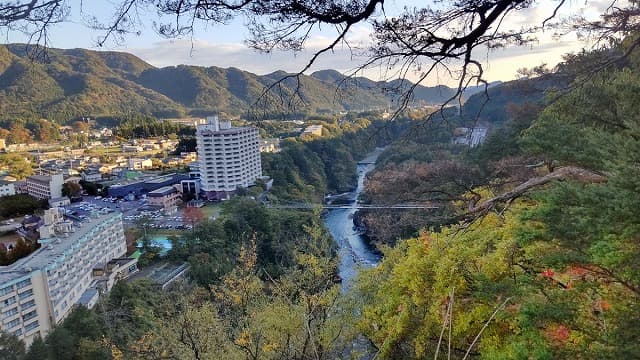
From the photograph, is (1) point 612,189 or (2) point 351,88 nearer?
(2) point 351,88

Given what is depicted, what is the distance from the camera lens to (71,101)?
46.0 meters

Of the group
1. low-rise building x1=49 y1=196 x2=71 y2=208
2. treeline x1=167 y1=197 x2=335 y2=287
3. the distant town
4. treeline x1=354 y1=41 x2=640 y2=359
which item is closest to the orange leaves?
treeline x1=354 y1=41 x2=640 y2=359

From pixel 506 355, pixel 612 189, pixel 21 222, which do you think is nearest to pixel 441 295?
pixel 506 355

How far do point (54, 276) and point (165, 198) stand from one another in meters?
9.92

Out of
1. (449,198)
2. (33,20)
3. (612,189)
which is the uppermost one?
(33,20)

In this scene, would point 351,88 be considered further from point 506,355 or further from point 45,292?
point 45,292

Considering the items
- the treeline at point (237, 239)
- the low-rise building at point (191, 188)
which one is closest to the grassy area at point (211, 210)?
the low-rise building at point (191, 188)

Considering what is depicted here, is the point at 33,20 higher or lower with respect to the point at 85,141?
higher

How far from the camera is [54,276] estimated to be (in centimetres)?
897

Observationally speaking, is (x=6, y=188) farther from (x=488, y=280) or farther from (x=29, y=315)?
(x=488, y=280)

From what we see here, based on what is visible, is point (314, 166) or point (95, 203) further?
point (314, 166)

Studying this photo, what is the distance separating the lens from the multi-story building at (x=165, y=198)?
736 inches

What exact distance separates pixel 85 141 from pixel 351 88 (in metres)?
39.2

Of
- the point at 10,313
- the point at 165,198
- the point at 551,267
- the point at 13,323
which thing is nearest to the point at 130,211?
the point at 165,198
